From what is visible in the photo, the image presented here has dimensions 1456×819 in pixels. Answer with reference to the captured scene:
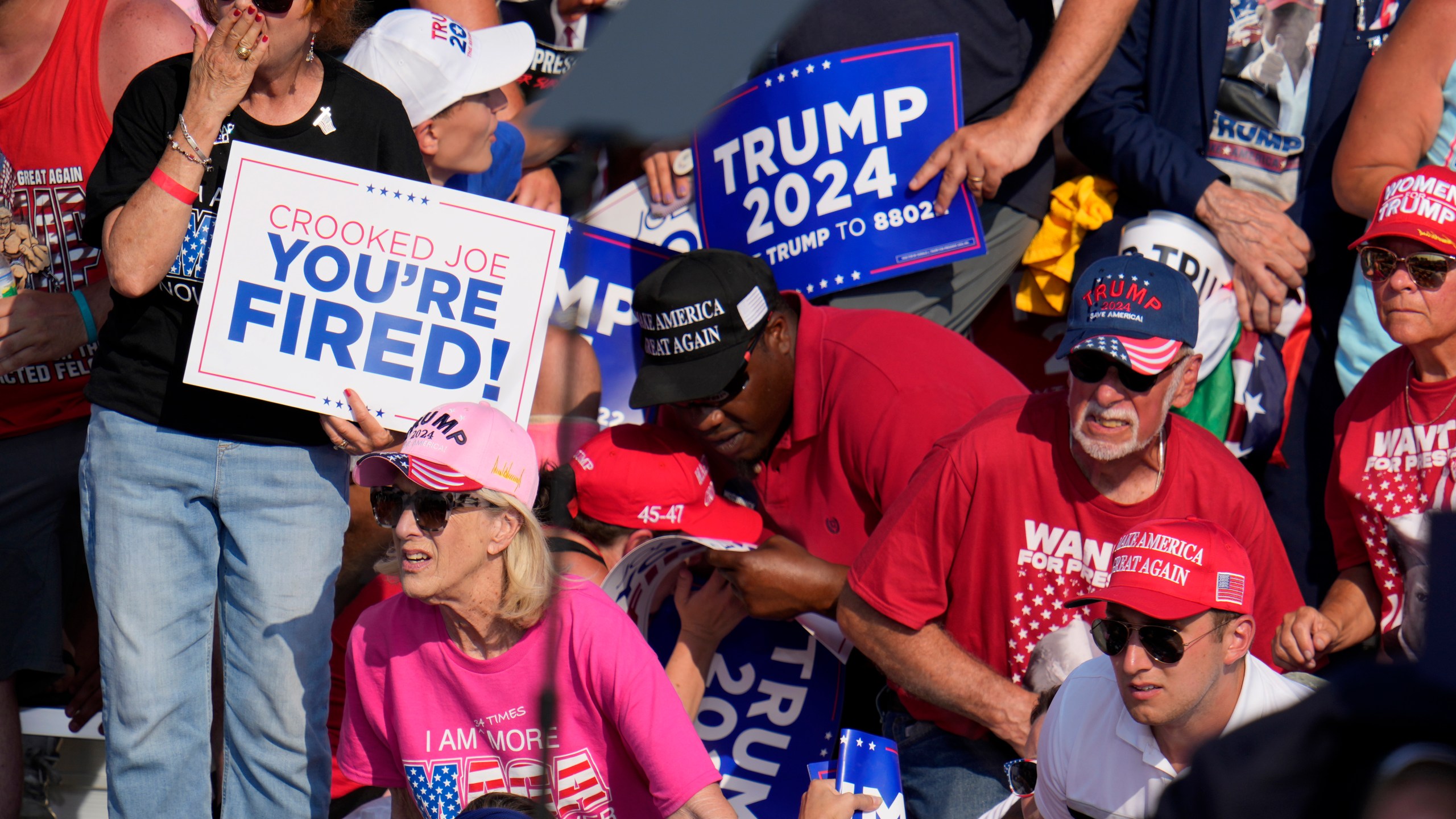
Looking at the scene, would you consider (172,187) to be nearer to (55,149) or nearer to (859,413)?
(55,149)

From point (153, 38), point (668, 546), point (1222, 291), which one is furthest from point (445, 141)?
point (1222, 291)

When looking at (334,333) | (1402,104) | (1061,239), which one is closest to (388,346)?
(334,333)

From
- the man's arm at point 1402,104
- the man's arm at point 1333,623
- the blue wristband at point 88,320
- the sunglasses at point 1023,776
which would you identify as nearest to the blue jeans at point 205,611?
the blue wristband at point 88,320

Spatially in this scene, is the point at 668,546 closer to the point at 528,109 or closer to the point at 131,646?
the point at 131,646

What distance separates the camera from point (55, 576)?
157 inches

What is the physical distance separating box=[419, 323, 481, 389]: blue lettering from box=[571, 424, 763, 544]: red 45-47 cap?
22.7 inches

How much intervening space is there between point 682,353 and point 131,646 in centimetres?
163

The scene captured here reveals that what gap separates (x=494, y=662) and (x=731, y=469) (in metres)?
1.16

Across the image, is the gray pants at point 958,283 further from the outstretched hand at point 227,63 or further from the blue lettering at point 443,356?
the outstretched hand at point 227,63

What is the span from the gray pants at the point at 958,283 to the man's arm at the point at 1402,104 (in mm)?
972

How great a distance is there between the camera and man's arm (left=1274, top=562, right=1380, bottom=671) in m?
3.28

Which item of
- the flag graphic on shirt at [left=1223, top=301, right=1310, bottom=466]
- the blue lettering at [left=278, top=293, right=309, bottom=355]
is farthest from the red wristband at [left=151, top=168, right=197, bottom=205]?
the flag graphic on shirt at [left=1223, top=301, right=1310, bottom=466]

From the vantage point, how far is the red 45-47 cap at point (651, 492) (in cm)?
393

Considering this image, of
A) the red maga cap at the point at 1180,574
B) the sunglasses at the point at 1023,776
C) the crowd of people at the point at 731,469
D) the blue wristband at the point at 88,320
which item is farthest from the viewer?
the blue wristband at the point at 88,320
